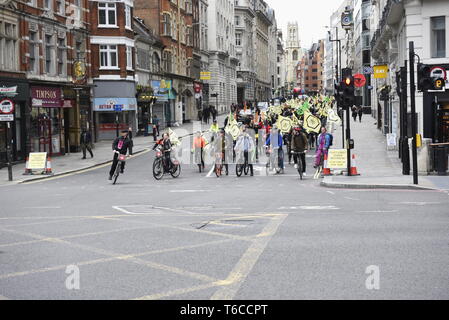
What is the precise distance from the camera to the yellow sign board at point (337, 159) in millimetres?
24516

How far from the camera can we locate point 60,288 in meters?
7.86

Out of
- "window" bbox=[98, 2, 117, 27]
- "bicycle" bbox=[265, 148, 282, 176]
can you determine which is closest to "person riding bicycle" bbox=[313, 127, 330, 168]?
"bicycle" bbox=[265, 148, 282, 176]

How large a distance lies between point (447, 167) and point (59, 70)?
24.9 metres

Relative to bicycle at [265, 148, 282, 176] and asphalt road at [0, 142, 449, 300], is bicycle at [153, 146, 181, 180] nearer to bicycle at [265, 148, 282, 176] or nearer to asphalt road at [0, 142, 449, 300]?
bicycle at [265, 148, 282, 176]

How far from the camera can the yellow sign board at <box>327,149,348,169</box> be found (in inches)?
965

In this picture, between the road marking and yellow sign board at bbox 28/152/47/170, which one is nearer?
the road marking

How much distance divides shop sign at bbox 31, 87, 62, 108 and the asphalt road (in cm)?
1795

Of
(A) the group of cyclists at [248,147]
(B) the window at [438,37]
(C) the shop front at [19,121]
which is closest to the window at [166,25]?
(C) the shop front at [19,121]

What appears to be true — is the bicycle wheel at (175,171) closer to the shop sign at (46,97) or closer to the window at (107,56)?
the shop sign at (46,97)

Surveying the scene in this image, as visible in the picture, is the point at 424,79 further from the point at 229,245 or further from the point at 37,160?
the point at 37,160

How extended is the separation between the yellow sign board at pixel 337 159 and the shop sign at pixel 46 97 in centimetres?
1796

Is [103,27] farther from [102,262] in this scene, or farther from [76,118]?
[102,262]

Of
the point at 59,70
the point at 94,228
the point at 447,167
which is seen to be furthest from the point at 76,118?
the point at 94,228

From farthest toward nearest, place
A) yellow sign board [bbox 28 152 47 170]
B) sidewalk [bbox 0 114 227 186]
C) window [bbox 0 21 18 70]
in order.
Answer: window [bbox 0 21 18 70]
yellow sign board [bbox 28 152 47 170]
sidewalk [bbox 0 114 227 186]
